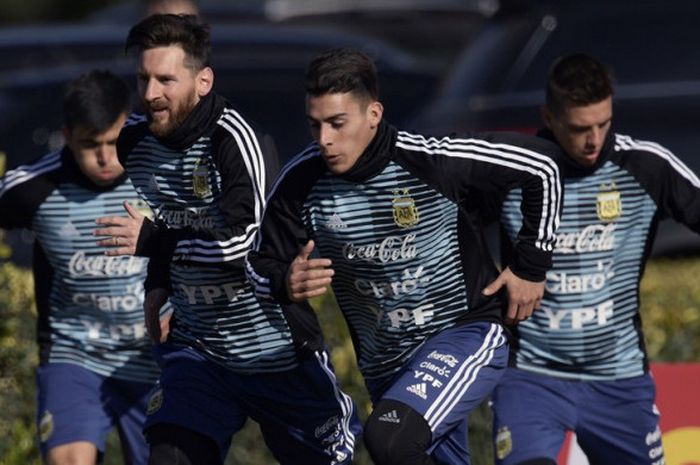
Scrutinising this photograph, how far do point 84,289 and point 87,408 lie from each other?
1.61 ft

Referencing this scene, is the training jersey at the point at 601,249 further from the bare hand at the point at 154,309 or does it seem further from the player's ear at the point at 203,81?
the bare hand at the point at 154,309

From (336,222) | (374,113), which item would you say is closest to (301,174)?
(336,222)

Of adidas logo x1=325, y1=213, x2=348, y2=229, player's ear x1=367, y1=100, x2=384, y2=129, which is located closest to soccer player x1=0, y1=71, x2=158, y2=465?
adidas logo x1=325, y1=213, x2=348, y2=229

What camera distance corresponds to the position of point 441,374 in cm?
714

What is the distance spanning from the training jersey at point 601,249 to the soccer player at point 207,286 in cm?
84

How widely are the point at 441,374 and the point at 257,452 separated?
1843 millimetres

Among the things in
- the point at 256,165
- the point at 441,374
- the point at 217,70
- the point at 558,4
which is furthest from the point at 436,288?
the point at 217,70

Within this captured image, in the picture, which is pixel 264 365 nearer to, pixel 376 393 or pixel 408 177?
pixel 376 393

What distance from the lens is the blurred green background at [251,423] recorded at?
28.4 ft

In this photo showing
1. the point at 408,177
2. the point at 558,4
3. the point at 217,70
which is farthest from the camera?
the point at 217,70

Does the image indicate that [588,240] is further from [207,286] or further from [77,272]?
[77,272]

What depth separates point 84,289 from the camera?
827 centimetres

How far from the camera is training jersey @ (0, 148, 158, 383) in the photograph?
822 cm

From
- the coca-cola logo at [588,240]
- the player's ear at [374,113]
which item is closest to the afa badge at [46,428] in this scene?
the player's ear at [374,113]
